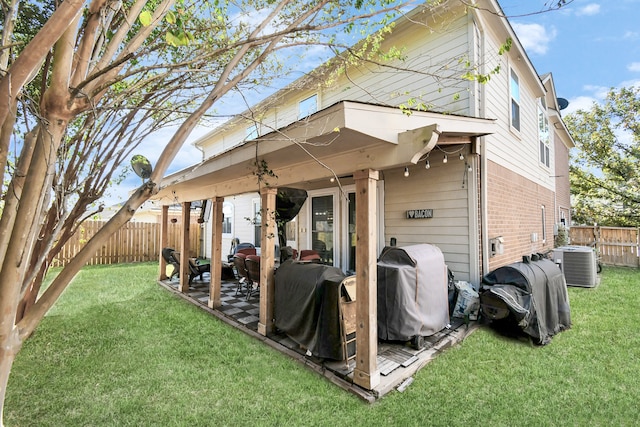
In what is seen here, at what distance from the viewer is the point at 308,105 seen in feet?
28.8

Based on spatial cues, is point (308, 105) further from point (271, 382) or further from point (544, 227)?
point (544, 227)

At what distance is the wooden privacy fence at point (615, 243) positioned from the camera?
10492mm

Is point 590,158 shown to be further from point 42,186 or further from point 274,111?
point 42,186

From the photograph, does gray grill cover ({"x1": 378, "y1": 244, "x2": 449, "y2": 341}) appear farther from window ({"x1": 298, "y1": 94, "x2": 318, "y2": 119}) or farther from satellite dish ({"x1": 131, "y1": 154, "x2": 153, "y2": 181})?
window ({"x1": 298, "y1": 94, "x2": 318, "y2": 119})

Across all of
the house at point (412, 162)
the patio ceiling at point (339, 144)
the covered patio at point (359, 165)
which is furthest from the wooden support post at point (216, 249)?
the covered patio at point (359, 165)

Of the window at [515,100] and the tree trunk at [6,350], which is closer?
the tree trunk at [6,350]

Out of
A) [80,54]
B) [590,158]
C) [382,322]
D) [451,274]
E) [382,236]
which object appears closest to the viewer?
[80,54]

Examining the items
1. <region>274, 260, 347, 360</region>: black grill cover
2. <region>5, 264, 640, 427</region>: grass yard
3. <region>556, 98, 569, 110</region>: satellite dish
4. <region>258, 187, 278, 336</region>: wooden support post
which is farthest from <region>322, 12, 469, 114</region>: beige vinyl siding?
<region>556, 98, 569, 110</region>: satellite dish

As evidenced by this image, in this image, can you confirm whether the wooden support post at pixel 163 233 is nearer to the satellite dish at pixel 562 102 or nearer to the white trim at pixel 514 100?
the white trim at pixel 514 100

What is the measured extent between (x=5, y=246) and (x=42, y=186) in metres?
0.32

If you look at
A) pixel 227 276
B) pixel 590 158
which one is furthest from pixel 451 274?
pixel 590 158

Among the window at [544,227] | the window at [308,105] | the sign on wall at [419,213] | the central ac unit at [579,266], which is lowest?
the central ac unit at [579,266]

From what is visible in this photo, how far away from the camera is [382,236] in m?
6.32

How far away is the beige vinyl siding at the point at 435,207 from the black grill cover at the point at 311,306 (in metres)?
2.55
